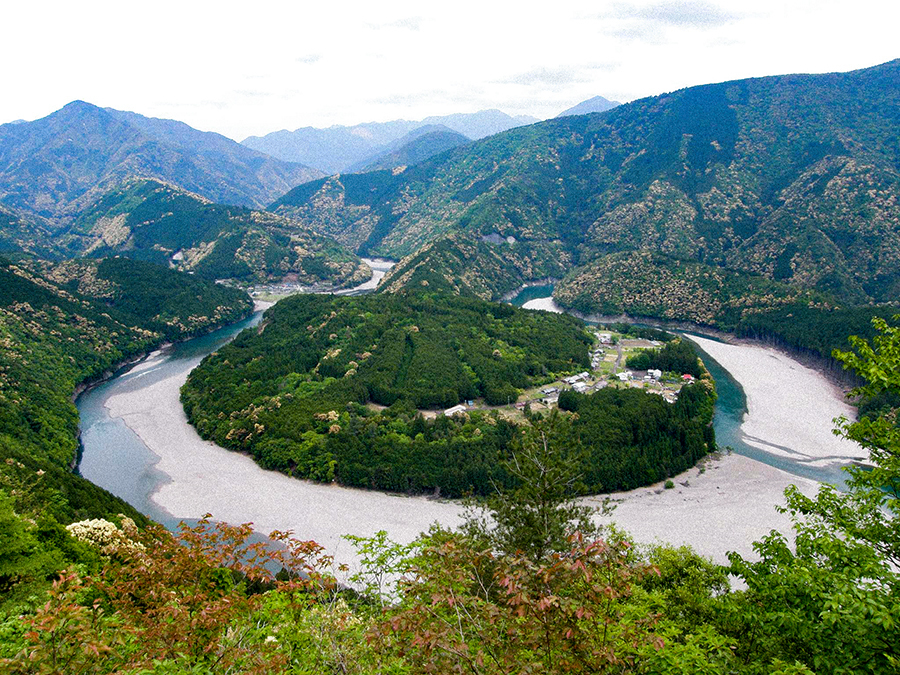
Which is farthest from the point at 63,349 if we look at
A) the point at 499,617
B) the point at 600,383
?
the point at 499,617

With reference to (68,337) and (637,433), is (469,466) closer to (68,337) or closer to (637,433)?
(637,433)

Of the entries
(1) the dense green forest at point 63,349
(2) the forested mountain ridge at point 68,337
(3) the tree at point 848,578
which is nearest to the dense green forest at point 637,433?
(3) the tree at point 848,578

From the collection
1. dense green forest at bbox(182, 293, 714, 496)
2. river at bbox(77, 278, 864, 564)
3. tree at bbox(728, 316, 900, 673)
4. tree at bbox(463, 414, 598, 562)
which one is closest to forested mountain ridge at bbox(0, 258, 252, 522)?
river at bbox(77, 278, 864, 564)

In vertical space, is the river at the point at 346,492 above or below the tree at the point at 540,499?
below

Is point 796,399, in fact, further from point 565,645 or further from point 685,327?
point 565,645

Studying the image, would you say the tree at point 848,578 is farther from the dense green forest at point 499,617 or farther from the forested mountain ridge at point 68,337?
the forested mountain ridge at point 68,337

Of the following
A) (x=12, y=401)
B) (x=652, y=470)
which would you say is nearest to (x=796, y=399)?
(x=652, y=470)
